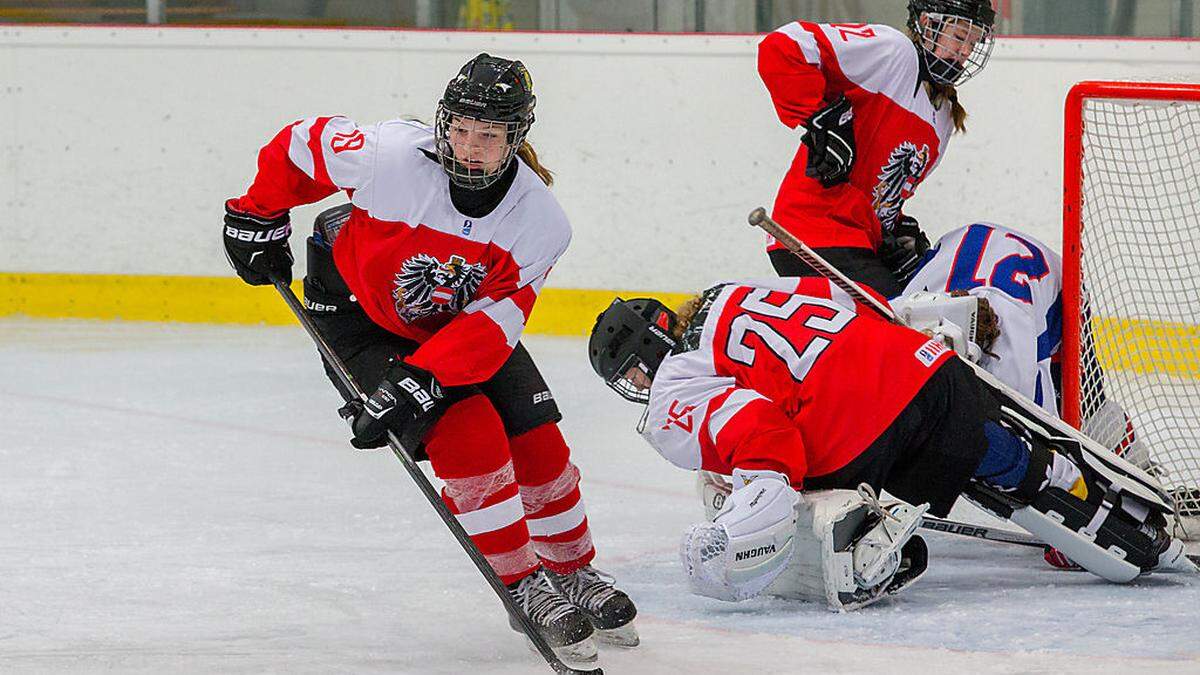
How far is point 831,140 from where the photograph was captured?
326 centimetres

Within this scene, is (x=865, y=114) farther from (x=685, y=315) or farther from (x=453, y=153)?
(x=453, y=153)

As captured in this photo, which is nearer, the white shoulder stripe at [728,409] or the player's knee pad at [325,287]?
the white shoulder stripe at [728,409]

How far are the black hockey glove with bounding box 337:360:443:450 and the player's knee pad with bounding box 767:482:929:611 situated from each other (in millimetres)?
614

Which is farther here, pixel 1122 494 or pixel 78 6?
pixel 78 6

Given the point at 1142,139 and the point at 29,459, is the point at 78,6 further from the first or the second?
the point at 1142,139

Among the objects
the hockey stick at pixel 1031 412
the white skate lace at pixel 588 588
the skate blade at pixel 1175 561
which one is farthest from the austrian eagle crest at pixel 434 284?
the skate blade at pixel 1175 561

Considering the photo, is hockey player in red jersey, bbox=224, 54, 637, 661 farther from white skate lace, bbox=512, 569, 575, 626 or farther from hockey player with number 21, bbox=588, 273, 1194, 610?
hockey player with number 21, bbox=588, 273, 1194, 610

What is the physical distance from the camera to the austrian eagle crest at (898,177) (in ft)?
11.1

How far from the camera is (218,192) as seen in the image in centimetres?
577

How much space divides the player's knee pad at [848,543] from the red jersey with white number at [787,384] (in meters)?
0.07

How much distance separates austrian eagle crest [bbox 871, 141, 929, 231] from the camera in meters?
3.38

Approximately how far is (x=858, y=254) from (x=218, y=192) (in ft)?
10.0

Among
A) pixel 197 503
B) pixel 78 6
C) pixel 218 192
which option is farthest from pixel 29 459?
pixel 78 6

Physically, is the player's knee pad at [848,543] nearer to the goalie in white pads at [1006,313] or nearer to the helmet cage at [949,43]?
the goalie in white pads at [1006,313]
